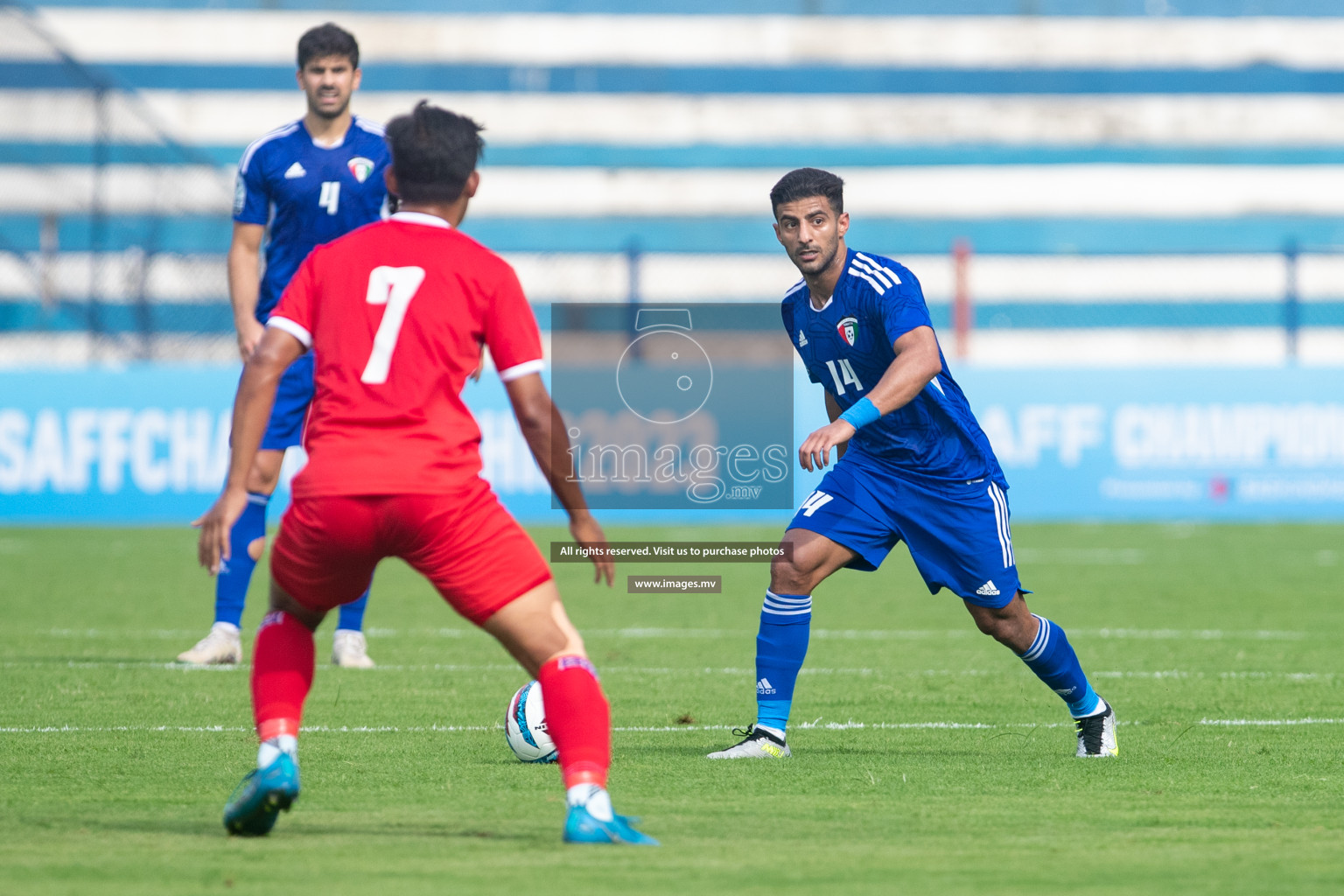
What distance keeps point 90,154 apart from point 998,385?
45.6ft

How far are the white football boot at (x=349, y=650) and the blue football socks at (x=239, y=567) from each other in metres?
0.43

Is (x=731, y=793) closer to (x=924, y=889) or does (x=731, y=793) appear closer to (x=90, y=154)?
(x=924, y=889)

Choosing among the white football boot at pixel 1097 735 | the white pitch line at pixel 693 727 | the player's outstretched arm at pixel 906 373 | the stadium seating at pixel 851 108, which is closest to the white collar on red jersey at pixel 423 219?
the player's outstretched arm at pixel 906 373

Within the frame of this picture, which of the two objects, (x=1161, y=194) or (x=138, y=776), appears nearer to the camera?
(x=138, y=776)

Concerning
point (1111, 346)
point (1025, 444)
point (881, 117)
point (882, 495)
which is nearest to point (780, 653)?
point (882, 495)

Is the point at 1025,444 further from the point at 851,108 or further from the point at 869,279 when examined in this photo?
the point at 851,108

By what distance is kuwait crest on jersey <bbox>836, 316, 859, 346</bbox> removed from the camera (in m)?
5.77

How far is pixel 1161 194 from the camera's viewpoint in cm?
3167

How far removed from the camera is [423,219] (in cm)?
415

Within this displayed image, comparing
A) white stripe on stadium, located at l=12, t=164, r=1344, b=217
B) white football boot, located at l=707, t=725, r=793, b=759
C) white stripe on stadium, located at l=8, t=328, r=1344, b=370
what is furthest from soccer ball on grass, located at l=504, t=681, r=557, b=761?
white stripe on stadium, located at l=12, t=164, r=1344, b=217

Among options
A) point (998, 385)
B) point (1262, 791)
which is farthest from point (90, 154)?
point (1262, 791)

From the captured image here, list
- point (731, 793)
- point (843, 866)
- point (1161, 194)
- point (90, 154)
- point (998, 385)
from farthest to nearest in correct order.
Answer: point (1161, 194) → point (90, 154) → point (998, 385) → point (731, 793) → point (843, 866)

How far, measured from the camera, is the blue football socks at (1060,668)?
570cm

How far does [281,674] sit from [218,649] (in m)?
3.59
